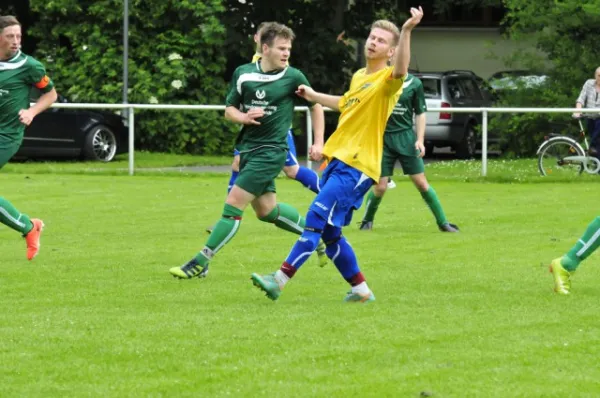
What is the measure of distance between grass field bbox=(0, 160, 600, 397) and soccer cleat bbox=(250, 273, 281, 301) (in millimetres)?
96

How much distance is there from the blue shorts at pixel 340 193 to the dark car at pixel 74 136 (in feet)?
49.8

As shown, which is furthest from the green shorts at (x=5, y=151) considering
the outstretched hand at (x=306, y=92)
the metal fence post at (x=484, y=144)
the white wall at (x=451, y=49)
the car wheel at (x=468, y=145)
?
the white wall at (x=451, y=49)

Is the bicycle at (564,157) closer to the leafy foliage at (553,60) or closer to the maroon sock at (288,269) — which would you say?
the leafy foliage at (553,60)

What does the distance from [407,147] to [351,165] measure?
16.7ft

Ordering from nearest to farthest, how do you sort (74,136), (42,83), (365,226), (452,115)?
(42,83)
(365,226)
(74,136)
(452,115)

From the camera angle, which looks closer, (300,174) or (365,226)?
(300,174)

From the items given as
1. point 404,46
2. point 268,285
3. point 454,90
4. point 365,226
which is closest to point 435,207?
point 365,226

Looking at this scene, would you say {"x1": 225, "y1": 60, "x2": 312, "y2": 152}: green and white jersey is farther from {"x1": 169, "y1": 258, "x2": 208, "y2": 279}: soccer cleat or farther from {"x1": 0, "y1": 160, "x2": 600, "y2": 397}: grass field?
{"x1": 0, "y1": 160, "x2": 600, "y2": 397}: grass field

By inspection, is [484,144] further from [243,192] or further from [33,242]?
[243,192]

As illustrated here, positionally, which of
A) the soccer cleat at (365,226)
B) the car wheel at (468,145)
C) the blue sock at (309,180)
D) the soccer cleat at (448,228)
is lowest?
the car wheel at (468,145)

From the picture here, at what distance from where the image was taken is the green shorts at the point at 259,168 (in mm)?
9922

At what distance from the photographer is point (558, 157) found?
20734 millimetres

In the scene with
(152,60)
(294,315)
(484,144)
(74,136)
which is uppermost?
(294,315)

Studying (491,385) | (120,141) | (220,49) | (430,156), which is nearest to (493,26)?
(430,156)
